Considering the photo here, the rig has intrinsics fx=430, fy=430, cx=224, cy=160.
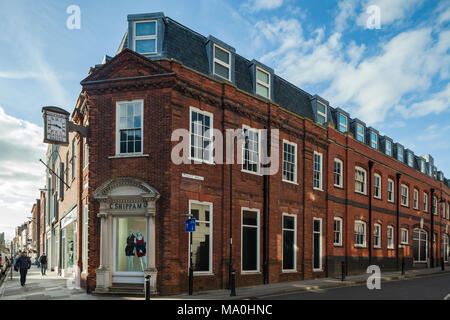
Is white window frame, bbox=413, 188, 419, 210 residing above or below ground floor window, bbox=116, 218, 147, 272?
above

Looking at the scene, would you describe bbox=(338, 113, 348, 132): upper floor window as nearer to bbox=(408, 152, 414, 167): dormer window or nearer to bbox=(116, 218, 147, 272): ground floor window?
bbox=(408, 152, 414, 167): dormer window

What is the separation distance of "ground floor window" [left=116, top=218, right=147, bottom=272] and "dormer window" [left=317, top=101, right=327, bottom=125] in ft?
46.9

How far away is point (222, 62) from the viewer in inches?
772

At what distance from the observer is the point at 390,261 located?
105 ft

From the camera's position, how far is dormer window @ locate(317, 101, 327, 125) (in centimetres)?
2655

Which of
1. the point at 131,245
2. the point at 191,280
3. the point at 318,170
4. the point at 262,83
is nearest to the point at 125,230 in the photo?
the point at 131,245

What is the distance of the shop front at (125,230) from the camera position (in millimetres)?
15922

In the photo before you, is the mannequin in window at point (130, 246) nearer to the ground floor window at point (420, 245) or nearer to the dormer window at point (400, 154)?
the dormer window at point (400, 154)

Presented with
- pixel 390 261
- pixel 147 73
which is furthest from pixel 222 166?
pixel 390 261

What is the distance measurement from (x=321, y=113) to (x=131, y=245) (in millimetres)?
15517

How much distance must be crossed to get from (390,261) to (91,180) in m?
24.3

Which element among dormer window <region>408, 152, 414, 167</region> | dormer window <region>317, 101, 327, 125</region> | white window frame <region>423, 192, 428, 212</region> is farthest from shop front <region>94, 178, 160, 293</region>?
white window frame <region>423, 192, 428, 212</region>
